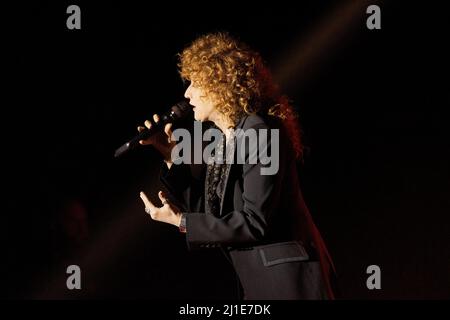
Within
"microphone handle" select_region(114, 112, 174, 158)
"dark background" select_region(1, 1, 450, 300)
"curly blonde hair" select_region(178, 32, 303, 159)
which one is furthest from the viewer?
"dark background" select_region(1, 1, 450, 300)

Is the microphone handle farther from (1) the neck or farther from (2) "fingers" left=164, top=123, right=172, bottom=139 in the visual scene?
(1) the neck

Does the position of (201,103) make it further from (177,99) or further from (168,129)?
(177,99)

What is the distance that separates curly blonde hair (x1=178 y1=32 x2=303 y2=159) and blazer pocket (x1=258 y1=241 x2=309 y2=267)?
14.4 inches

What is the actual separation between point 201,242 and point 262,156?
1.00 ft

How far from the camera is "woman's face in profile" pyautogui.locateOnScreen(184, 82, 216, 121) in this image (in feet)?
6.08

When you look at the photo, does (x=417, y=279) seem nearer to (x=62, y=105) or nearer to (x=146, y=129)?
(x=146, y=129)

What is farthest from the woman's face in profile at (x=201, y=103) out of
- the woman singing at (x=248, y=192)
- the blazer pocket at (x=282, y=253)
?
the blazer pocket at (x=282, y=253)

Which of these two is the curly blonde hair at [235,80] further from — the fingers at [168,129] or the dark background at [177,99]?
the dark background at [177,99]

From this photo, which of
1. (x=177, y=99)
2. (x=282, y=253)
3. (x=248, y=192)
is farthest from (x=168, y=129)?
(x=177, y=99)

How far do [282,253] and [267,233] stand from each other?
0.26 ft

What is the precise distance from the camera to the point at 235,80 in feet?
6.02

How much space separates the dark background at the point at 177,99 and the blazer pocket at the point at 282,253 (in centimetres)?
144

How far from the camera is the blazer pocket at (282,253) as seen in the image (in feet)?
5.35

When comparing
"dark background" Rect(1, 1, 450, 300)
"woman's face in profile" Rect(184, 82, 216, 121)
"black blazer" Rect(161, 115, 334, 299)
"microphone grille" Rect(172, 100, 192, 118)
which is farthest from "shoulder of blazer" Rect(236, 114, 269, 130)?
"dark background" Rect(1, 1, 450, 300)
